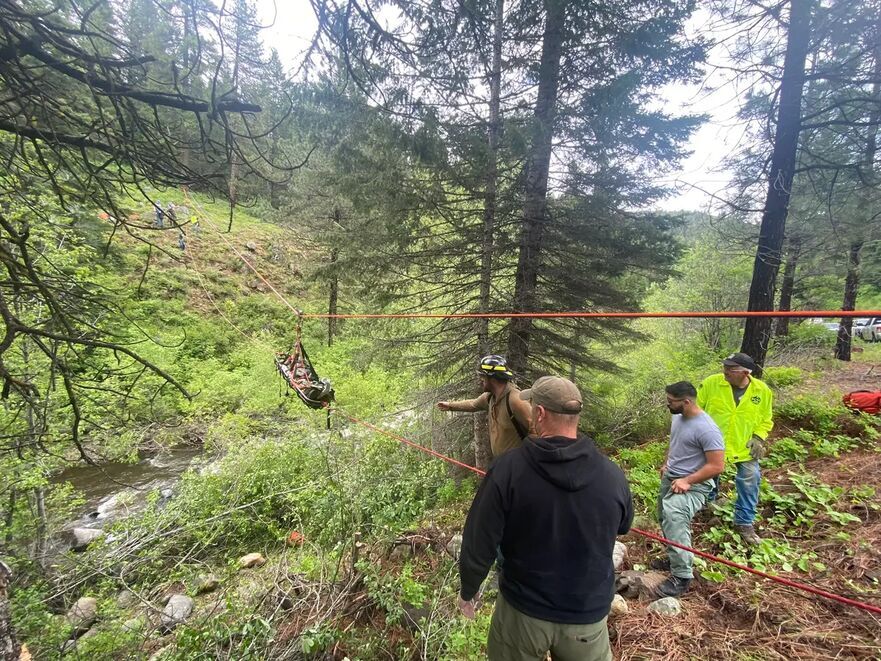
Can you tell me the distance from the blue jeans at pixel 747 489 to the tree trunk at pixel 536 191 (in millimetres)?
3131

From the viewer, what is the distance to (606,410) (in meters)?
7.34

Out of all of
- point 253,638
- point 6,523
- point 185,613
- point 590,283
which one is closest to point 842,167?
point 590,283

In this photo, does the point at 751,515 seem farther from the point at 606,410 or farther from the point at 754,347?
the point at 606,410

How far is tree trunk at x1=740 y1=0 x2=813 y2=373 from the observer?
5.06 m

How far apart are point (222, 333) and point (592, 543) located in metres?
16.9

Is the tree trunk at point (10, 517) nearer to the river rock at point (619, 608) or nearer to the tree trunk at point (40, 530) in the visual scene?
the tree trunk at point (40, 530)

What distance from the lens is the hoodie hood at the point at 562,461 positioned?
4.75ft

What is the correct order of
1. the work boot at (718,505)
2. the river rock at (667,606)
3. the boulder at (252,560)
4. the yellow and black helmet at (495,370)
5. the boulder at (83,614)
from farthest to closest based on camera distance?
1. the boulder at (252,560)
2. the boulder at (83,614)
3. the work boot at (718,505)
4. the yellow and black helmet at (495,370)
5. the river rock at (667,606)

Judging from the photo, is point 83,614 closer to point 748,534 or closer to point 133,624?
point 133,624

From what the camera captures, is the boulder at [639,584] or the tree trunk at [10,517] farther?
the tree trunk at [10,517]

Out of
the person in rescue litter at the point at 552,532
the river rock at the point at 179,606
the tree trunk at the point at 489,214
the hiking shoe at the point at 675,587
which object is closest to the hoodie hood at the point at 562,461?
the person in rescue litter at the point at 552,532

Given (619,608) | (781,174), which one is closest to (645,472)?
(619,608)

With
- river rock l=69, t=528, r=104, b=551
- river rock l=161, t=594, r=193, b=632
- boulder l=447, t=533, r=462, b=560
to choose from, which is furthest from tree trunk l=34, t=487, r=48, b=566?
boulder l=447, t=533, r=462, b=560

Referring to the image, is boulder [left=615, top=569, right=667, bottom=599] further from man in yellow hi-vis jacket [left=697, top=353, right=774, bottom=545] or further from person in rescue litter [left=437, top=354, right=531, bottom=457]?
person in rescue litter [left=437, top=354, right=531, bottom=457]
